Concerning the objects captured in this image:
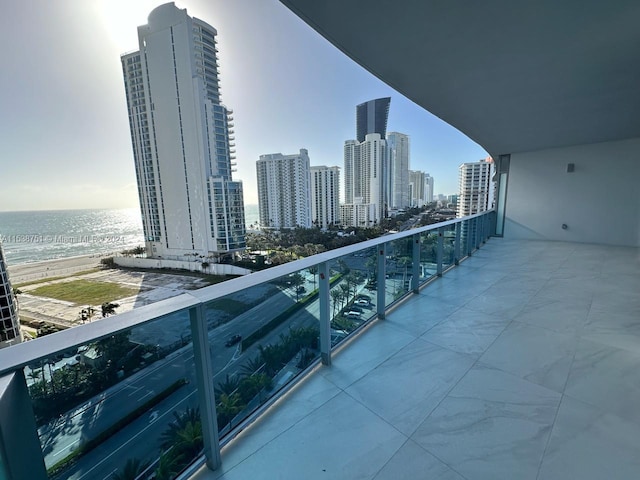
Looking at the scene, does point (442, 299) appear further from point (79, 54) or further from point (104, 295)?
point (104, 295)

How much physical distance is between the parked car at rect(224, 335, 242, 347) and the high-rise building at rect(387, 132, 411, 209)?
45679 millimetres

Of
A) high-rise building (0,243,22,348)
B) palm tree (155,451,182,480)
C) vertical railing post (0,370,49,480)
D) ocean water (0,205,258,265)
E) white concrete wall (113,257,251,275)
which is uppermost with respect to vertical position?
vertical railing post (0,370,49,480)

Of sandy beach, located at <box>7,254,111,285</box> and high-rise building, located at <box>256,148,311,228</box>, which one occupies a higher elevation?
high-rise building, located at <box>256,148,311,228</box>

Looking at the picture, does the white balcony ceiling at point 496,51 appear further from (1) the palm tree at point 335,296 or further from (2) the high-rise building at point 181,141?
(2) the high-rise building at point 181,141

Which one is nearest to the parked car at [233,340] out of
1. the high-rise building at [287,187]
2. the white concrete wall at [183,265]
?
the white concrete wall at [183,265]

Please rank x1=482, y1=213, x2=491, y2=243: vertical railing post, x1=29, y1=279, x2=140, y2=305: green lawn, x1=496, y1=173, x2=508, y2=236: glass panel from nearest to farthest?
x1=482, y1=213, x2=491, y2=243: vertical railing post, x1=496, y1=173, x2=508, y2=236: glass panel, x1=29, y1=279, x2=140, y2=305: green lawn

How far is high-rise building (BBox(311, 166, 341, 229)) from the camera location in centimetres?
4531

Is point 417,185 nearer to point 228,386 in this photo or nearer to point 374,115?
point 374,115

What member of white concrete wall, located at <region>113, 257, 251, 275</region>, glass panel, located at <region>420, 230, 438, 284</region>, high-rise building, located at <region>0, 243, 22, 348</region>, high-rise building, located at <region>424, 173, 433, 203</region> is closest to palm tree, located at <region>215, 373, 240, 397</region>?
glass panel, located at <region>420, 230, 438, 284</region>

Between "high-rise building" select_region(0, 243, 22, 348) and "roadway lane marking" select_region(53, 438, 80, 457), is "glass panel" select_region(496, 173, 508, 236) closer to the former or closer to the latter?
"roadway lane marking" select_region(53, 438, 80, 457)

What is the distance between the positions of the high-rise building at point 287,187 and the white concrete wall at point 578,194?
36246mm

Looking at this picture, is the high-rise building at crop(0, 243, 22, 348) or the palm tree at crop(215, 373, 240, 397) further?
the high-rise building at crop(0, 243, 22, 348)

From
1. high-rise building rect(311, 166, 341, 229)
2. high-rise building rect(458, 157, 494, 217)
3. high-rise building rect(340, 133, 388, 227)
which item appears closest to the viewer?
high-rise building rect(458, 157, 494, 217)

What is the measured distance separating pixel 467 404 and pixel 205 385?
5.57 ft
